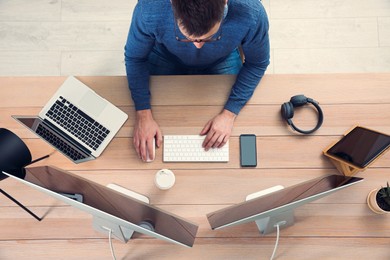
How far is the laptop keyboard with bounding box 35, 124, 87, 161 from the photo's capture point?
149cm

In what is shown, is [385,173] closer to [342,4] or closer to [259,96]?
[259,96]

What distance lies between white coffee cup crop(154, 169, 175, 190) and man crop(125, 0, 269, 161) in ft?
0.27

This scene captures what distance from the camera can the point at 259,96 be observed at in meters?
1.54

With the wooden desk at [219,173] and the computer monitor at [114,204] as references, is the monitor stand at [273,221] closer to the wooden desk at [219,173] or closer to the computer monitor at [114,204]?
the wooden desk at [219,173]

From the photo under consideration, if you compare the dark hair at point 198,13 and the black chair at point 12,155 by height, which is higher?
the dark hair at point 198,13

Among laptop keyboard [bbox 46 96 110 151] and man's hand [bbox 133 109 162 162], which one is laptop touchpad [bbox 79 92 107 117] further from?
man's hand [bbox 133 109 162 162]

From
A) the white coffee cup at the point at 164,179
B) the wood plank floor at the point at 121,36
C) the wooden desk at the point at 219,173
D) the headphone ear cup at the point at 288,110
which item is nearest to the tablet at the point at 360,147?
the wooden desk at the point at 219,173

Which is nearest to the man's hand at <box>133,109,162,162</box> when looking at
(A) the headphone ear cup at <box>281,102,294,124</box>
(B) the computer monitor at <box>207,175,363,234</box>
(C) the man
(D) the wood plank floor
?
(C) the man

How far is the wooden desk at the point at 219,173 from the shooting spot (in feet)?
4.61

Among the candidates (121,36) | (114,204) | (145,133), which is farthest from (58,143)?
(121,36)

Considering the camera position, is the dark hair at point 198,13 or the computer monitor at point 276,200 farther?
the computer monitor at point 276,200

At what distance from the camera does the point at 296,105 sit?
4.91 ft

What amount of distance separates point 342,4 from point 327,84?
1057mm

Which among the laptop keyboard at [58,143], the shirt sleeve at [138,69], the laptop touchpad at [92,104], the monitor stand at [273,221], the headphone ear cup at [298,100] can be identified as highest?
the shirt sleeve at [138,69]
